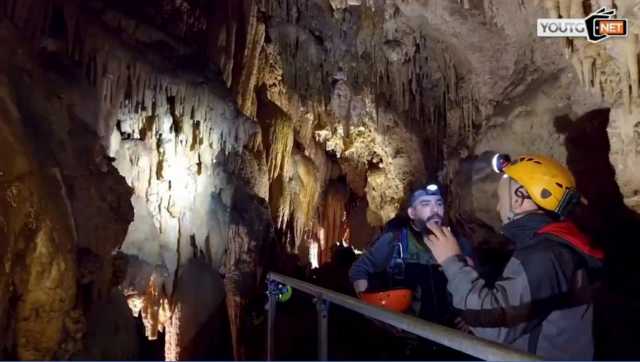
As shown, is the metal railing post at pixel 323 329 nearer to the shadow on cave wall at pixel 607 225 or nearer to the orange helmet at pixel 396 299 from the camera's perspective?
→ the orange helmet at pixel 396 299

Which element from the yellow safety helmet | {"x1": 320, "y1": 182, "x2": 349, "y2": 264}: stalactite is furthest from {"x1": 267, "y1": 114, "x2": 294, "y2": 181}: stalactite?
the yellow safety helmet

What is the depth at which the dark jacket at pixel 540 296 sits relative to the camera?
4.66 ft

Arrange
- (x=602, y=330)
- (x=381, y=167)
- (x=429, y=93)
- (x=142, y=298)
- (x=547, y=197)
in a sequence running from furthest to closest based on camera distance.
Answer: (x=381, y=167) → (x=142, y=298) → (x=429, y=93) → (x=602, y=330) → (x=547, y=197)

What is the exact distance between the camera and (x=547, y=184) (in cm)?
163

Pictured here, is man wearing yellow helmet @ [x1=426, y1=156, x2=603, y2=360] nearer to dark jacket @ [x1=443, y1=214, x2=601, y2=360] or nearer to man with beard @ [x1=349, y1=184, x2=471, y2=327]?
dark jacket @ [x1=443, y1=214, x2=601, y2=360]

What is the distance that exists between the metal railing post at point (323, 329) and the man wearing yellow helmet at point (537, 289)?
0.53 m

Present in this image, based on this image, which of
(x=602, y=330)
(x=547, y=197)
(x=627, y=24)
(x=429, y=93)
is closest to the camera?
(x=547, y=197)

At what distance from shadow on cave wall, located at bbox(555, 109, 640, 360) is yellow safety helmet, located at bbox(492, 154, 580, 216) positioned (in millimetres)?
5017

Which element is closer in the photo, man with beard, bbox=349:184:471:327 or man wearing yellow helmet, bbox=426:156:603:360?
man wearing yellow helmet, bbox=426:156:603:360

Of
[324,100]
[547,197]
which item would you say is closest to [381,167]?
[324,100]

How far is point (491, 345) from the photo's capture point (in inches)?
36.7

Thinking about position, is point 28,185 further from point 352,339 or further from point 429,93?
point 352,339

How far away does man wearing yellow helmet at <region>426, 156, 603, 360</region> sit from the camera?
142 centimetres

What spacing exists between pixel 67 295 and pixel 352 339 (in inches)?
263
